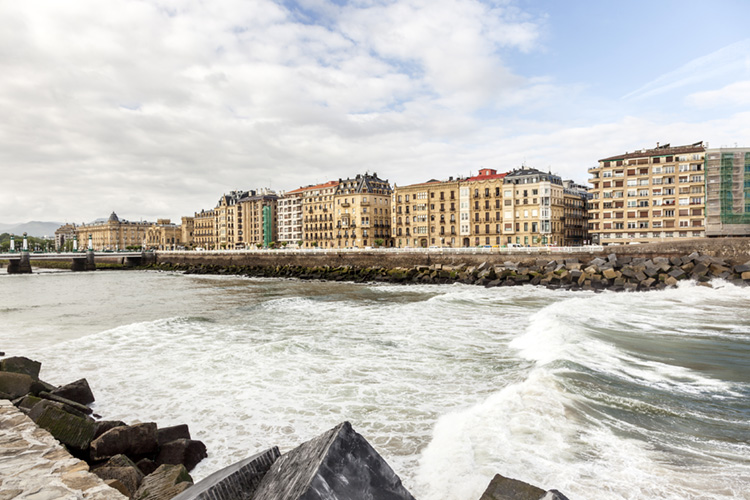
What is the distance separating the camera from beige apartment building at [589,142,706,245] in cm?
7562

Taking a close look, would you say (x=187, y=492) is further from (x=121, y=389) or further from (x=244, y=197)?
(x=244, y=197)

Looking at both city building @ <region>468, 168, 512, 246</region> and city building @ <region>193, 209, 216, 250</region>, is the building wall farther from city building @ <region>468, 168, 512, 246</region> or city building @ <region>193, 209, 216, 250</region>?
city building @ <region>468, 168, 512, 246</region>

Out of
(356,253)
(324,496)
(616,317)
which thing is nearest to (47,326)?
(324,496)

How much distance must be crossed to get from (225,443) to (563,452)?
6347 millimetres

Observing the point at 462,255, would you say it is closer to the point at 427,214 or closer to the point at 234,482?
the point at 427,214

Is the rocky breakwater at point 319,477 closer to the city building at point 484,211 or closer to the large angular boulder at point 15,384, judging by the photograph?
the large angular boulder at point 15,384

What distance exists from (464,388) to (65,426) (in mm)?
8549

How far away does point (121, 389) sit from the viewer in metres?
11.7

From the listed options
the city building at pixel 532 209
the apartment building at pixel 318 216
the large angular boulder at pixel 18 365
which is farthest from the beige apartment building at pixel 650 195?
the large angular boulder at pixel 18 365

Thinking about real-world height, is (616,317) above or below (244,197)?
below

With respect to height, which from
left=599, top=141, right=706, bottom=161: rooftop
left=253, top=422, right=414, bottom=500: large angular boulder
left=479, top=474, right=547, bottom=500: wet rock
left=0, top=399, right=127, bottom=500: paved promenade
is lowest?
left=479, top=474, right=547, bottom=500: wet rock

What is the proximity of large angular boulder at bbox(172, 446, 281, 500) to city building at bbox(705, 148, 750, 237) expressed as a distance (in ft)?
284

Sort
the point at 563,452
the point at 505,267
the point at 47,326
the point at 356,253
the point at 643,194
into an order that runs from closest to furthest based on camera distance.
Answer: the point at 563,452, the point at 47,326, the point at 505,267, the point at 356,253, the point at 643,194

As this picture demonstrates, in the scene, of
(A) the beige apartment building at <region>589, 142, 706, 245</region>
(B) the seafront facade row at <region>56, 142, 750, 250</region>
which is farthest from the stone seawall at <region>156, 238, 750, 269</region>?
(A) the beige apartment building at <region>589, 142, 706, 245</region>
